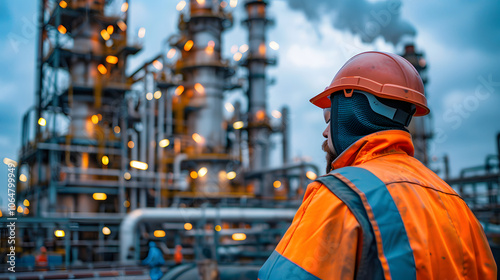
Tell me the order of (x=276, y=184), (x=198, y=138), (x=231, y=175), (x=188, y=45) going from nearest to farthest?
1. (x=198, y=138)
2. (x=231, y=175)
3. (x=188, y=45)
4. (x=276, y=184)

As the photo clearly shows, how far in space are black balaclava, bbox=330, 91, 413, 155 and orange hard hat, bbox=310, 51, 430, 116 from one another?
0.12 ft

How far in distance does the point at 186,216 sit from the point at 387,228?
1768 centimetres

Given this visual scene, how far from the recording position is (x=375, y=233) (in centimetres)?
126

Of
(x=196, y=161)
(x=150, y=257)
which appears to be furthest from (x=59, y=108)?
(x=150, y=257)

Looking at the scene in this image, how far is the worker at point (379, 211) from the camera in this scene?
1.25 metres

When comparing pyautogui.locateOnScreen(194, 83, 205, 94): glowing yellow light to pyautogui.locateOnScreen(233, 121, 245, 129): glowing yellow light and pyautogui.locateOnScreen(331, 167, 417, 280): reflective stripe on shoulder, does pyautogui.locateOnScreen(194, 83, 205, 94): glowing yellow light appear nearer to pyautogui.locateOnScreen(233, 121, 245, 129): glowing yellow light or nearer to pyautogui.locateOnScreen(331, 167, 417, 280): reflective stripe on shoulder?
pyautogui.locateOnScreen(233, 121, 245, 129): glowing yellow light

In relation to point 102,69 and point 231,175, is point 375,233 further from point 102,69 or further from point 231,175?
point 231,175

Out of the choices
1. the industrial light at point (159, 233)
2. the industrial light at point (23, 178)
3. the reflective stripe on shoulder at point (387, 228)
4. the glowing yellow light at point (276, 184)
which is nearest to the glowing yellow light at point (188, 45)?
the glowing yellow light at point (276, 184)

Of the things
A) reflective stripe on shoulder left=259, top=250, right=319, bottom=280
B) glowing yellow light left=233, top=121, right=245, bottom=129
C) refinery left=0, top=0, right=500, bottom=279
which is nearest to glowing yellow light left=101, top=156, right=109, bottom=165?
refinery left=0, top=0, right=500, bottom=279

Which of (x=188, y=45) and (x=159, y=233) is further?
(x=188, y=45)

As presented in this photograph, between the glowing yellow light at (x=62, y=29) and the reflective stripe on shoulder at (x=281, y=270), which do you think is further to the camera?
the glowing yellow light at (x=62, y=29)

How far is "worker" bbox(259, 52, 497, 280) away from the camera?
1.25 meters

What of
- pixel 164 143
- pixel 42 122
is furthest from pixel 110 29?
pixel 164 143

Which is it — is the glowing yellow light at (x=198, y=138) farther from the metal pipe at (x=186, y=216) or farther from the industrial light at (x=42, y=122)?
the industrial light at (x=42, y=122)
